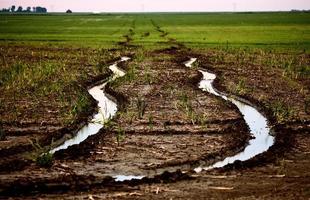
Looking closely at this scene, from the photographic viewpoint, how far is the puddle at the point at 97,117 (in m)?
13.0

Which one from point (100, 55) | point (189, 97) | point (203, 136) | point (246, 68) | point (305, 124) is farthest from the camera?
point (100, 55)

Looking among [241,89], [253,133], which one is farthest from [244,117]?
[241,89]

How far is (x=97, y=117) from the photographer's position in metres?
15.8

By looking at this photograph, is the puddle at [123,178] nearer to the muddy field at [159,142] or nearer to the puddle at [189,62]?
the muddy field at [159,142]

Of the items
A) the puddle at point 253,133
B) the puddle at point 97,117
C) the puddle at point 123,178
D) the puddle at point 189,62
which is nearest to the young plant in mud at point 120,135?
the puddle at point 97,117

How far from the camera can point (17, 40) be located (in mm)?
48312

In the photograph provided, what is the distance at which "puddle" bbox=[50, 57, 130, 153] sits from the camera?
1299 centimetres

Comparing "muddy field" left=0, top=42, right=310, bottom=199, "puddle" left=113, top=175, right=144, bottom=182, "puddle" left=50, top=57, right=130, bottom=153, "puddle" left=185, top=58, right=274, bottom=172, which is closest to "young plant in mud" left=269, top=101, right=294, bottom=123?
"muddy field" left=0, top=42, right=310, bottom=199

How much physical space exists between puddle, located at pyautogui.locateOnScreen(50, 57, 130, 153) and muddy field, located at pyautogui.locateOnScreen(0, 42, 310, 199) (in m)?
0.25

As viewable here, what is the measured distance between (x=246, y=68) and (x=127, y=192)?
2000 cm

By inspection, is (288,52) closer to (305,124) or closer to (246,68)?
(246,68)

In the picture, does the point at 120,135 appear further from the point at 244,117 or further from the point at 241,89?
the point at 241,89

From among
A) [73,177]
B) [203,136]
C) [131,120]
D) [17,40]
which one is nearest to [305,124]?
[203,136]

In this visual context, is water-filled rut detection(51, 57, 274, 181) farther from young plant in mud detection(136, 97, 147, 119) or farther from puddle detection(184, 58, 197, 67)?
puddle detection(184, 58, 197, 67)
